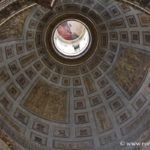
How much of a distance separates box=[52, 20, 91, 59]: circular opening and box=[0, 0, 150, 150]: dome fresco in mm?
235

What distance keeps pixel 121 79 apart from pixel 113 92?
30.8 inches

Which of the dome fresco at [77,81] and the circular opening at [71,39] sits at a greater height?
the circular opening at [71,39]

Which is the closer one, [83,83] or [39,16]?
[39,16]

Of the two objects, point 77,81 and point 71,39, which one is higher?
point 71,39

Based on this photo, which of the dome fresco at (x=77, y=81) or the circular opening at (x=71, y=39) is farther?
the circular opening at (x=71, y=39)

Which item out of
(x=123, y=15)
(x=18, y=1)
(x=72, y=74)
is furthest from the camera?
(x=72, y=74)

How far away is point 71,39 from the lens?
74.2ft

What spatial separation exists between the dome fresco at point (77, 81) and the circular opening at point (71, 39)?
0.24m

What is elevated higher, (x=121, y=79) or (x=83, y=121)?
(x=121, y=79)

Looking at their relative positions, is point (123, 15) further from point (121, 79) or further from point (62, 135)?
point (62, 135)

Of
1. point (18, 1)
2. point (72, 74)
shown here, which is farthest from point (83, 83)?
point (18, 1)

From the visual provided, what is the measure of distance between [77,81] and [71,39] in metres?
4.37

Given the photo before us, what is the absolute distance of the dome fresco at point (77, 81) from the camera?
1709 centimetres

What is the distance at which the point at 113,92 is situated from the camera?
1850cm
